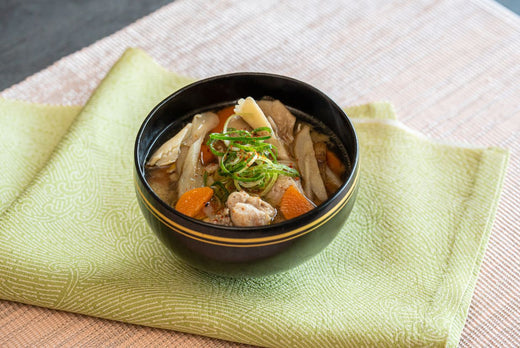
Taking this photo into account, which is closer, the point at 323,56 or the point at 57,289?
the point at 57,289

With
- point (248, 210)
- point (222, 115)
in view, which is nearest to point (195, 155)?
point (222, 115)

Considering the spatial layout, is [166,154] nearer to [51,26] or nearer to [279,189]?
[279,189]

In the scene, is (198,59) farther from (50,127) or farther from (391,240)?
(391,240)

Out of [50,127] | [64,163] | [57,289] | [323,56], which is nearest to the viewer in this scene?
[57,289]

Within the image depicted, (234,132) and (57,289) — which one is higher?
(234,132)

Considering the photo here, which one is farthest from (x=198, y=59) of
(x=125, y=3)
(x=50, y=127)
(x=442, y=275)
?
(x=442, y=275)

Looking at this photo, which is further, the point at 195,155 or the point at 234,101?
the point at 234,101

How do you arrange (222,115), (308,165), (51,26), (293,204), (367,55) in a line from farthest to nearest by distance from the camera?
(51,26), (367,55), (222,115), (308,165), (293,204)

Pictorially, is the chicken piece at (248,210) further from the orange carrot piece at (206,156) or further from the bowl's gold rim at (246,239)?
the orange carrot piece at (206,156)
